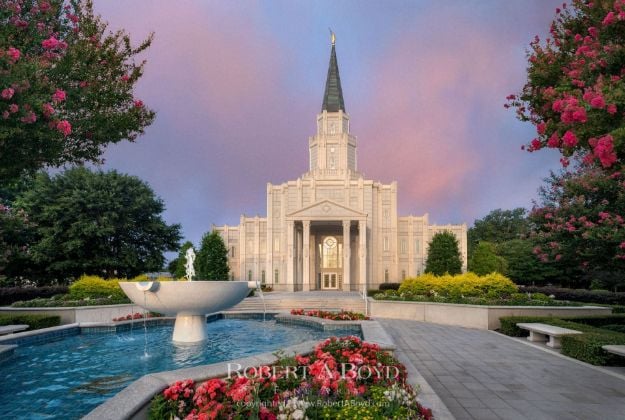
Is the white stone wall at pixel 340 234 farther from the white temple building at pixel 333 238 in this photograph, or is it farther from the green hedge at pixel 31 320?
the green hedge at pixel 31 320

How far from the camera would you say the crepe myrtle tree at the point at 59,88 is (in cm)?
631

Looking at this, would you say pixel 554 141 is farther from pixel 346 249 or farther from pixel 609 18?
pixel 346 249

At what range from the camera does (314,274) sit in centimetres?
4834

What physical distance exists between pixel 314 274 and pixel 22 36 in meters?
42.4

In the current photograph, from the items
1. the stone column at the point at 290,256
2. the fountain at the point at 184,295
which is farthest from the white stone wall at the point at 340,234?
the fountain at the point at 184,295

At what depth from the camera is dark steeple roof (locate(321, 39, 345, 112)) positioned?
180 feet

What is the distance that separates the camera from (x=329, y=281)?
48.2m

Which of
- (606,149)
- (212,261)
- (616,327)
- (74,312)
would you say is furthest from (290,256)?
(606,149)

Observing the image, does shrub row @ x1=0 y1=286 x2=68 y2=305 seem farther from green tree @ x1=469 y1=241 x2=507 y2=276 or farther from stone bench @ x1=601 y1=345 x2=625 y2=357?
green tree @ x1=469 y1=241 x2=507 y2=276

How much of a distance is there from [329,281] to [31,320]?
36.9 metres

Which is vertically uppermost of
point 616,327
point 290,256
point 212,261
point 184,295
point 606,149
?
point 606,149

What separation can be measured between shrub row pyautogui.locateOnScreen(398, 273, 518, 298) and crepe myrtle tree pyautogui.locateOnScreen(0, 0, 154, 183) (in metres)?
16.1

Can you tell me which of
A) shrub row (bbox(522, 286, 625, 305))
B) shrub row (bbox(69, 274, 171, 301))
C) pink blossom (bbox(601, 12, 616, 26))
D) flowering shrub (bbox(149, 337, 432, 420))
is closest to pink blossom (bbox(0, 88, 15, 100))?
flowering shrub (bbox(149, 337, 432, 420))

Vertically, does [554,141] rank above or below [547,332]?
above
